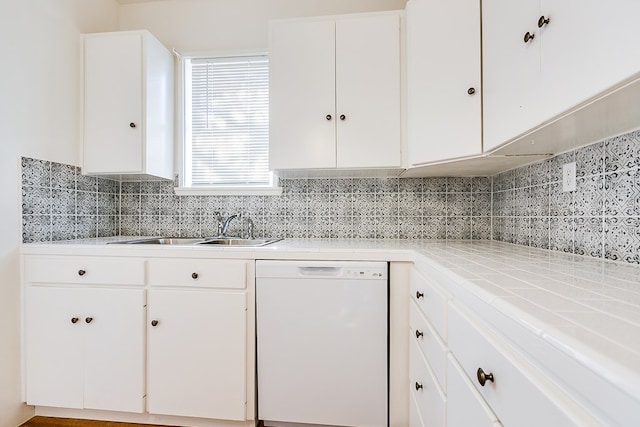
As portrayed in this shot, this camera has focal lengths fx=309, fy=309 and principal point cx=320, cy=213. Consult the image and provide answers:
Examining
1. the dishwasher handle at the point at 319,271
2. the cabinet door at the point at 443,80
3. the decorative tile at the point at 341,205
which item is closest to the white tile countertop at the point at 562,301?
the dishwasher handle at the point at 319,271

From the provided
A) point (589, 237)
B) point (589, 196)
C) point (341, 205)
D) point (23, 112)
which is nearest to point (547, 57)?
point (589, 196)

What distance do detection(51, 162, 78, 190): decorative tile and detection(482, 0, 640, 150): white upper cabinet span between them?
235 cm

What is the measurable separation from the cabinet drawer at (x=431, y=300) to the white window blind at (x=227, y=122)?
1333 mm

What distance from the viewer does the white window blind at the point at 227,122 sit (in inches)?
89.2

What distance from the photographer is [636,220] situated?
3.21ft

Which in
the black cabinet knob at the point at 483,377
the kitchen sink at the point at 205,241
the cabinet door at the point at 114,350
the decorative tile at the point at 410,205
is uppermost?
the decorative tile at the point at 410,205

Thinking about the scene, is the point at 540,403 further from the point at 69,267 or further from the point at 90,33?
the point at 90,33

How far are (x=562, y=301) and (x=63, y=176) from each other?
2436mm

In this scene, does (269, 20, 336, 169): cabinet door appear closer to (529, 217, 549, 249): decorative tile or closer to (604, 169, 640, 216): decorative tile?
(529, 217, 549, 249): decorative tile

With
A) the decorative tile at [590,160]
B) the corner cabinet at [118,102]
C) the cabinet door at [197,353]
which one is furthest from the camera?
the corner cabinet at [118,102]

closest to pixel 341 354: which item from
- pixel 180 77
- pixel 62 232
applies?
pixel 62 232

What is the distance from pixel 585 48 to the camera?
738 mm

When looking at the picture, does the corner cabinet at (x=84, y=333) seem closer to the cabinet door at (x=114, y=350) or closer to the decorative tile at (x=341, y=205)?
the cabinet door at (x=114, y=350)

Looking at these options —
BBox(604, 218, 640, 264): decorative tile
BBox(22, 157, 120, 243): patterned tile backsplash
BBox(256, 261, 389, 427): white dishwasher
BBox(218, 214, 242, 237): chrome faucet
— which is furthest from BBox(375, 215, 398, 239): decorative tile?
BBox(22, 157, 120, 243): patterned tile backsplash
